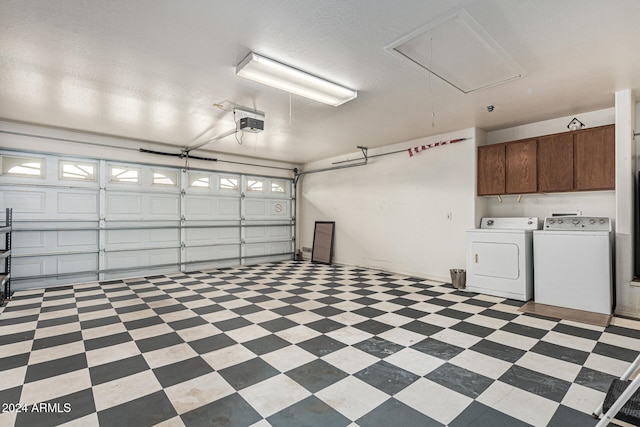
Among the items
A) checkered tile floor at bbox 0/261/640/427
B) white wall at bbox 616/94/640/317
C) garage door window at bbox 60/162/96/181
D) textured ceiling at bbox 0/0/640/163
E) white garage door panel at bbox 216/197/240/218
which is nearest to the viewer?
checkered tile floor at bbox 0/261/640/427

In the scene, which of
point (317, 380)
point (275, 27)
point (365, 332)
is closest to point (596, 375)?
point (365, 332)

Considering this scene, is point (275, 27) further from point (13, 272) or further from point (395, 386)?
point (13, 272)

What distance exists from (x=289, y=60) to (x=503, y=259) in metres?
4.10

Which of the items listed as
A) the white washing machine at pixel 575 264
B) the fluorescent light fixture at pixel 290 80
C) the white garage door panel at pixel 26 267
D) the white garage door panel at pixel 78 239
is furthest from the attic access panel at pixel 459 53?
the white garage door panel at pixel 26 267

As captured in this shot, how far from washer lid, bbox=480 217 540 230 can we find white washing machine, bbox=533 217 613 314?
29 cm

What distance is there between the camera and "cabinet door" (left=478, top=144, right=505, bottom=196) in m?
4.96

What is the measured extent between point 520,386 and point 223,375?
2.20m

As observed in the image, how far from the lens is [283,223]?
8516 mm

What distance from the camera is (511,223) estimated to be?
4.93 m

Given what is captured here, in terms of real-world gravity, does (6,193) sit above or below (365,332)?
above

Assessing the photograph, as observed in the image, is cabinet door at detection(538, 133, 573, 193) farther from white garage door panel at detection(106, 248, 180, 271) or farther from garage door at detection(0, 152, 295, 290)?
white garage door panel at detection(106, 248, 180, 271)

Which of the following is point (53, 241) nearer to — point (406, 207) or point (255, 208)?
point (255, 208)

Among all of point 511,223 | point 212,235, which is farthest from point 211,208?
point 511,223

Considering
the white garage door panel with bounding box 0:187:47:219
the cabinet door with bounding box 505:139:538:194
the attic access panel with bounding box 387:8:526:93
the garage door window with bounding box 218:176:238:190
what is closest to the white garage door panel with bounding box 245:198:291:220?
the garage door window with bounding box 218:176:238:190
